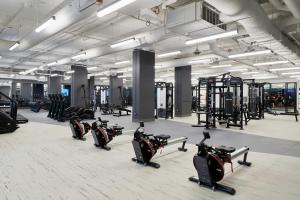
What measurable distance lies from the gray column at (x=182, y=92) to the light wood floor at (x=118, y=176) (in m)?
8.00

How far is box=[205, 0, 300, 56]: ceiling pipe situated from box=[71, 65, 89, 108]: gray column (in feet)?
35.4

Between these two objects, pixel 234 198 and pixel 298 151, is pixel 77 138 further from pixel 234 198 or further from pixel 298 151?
pixel 298 151

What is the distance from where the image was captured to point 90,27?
28.0 ft

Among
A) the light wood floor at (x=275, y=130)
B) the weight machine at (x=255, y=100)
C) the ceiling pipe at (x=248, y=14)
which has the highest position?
the ceiling pipe at (x=248, y=14)

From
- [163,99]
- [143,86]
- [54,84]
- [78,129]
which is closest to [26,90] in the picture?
[54,84]

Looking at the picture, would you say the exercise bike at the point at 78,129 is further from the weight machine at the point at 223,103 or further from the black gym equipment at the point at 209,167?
the weight machine at the point at 223,103

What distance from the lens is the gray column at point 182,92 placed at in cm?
1317

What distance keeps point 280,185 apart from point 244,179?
466mm

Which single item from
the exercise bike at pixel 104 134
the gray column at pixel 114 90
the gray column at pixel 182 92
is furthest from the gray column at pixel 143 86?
the gray column at pixel 114 90

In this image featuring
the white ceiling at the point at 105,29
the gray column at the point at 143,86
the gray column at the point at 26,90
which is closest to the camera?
the white ceiling at the point at 105,29

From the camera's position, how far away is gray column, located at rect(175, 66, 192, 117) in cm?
1317

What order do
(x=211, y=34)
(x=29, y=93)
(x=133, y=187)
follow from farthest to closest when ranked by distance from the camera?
(x=29, y=93) → (x=211, y=34) → (x=133, y=187)

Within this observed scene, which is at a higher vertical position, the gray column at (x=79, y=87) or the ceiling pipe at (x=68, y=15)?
the ceiling pipe at (x=68, y=15)

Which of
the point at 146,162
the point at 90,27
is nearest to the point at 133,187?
the point at 146,162
